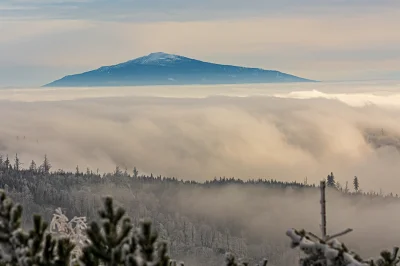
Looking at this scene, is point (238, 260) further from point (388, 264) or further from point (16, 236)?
point (16, 236)

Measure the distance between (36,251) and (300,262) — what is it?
5.96 m

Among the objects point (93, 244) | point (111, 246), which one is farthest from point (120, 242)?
point (93, 244)

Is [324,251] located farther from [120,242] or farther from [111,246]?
[111,246]

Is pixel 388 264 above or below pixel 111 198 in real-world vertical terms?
below

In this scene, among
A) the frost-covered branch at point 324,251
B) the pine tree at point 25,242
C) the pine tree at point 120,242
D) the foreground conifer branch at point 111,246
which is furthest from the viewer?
the pine tree at point 25,242

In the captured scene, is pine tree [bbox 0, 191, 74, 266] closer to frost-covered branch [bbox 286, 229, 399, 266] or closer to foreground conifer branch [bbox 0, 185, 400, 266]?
foreground conifer branch [bbox 0, 185, 400, 266]

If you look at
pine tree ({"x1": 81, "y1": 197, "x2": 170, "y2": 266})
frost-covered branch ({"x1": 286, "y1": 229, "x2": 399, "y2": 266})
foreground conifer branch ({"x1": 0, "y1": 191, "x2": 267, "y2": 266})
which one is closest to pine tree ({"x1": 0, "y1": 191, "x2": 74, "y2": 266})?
foreground conifer branch ({"x1": 0, "y1": 191, "x2": 267, "y2": 266})

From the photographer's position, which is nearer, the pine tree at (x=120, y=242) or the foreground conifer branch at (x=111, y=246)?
the foreground conifer branch at (x=111, y=246)

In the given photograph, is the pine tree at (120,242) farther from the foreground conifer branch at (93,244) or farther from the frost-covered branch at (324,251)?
the frost-covered branch at (324,251)

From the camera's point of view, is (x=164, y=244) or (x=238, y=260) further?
(x=238, y=260)

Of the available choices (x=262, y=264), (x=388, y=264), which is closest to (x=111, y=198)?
(x=262, y=264)

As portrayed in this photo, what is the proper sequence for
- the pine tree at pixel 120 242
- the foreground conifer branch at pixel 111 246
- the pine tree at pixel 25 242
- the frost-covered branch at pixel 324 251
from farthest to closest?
the pine tree at pixel 25 242 → the pine tree at pixel 120 242 → the foreground conifer branch at pixel 111 246 → the frost-covered branch at pixel 324 251

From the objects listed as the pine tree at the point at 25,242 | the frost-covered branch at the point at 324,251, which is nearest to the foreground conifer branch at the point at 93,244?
the pine tree at the point at 25,242

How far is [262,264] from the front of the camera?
48.4 ft
